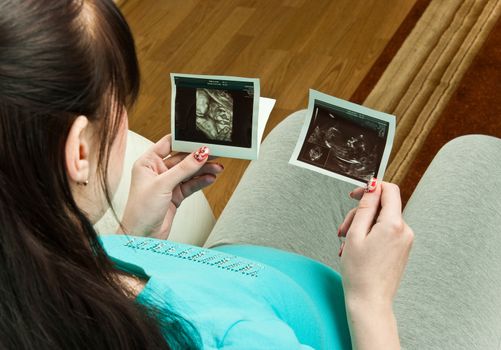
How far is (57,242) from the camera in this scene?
2.46 ft

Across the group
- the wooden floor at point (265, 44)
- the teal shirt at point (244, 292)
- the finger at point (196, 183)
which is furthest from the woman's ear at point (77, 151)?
the wooden floor at point (265, 44)

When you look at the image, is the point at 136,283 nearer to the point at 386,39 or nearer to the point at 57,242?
the point at 57,242

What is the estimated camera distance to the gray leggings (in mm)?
1121

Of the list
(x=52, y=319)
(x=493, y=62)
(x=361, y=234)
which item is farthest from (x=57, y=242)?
(x=493, y=62)

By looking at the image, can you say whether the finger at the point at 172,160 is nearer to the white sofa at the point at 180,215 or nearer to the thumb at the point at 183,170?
the thumb at the point at 183,170

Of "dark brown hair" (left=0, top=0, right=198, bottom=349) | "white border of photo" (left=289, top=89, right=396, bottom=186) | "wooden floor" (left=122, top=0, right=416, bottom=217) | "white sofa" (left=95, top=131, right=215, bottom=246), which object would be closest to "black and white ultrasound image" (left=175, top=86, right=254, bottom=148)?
"white border of photo" (left=289, top=89, right=396, bottom=186)

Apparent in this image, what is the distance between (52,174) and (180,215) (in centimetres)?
75

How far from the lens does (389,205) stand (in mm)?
1092

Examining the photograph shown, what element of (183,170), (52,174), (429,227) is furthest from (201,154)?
(52,174)

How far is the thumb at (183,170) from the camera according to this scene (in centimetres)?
120

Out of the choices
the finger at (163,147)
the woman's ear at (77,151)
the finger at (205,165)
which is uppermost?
the woman's ear at (77,151)

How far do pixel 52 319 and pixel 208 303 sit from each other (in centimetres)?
26

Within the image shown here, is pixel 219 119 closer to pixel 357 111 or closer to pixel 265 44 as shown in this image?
pixel 357 111

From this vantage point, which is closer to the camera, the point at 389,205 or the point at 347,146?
the point at 389,205
